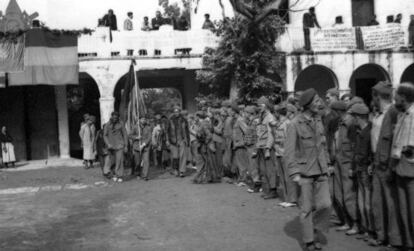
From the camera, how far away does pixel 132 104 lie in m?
13.1

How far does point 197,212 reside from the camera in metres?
8.04

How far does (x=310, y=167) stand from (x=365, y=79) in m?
16.1

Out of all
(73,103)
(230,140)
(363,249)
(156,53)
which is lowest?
(363,249)

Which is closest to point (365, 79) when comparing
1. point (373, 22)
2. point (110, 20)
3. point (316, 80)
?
point (316, 80)

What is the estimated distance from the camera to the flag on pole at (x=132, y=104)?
13.0 m

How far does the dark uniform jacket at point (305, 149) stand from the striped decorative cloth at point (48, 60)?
1234cm

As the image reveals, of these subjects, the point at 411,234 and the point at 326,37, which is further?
the point at 326,37

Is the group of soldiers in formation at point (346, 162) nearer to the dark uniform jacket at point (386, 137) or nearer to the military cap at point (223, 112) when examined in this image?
the dark uniform jacket at point (386, 137)

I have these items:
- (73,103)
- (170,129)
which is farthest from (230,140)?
(73,103)

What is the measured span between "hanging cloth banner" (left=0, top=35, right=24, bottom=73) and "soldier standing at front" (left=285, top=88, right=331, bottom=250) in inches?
509

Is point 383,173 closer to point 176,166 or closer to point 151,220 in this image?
point 151,220

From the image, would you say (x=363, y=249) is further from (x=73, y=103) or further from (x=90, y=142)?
(x=73, y=103)

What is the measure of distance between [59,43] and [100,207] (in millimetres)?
9196

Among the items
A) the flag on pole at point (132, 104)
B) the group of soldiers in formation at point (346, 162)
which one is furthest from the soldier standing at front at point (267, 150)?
the flag on pole at point (132, 104)
